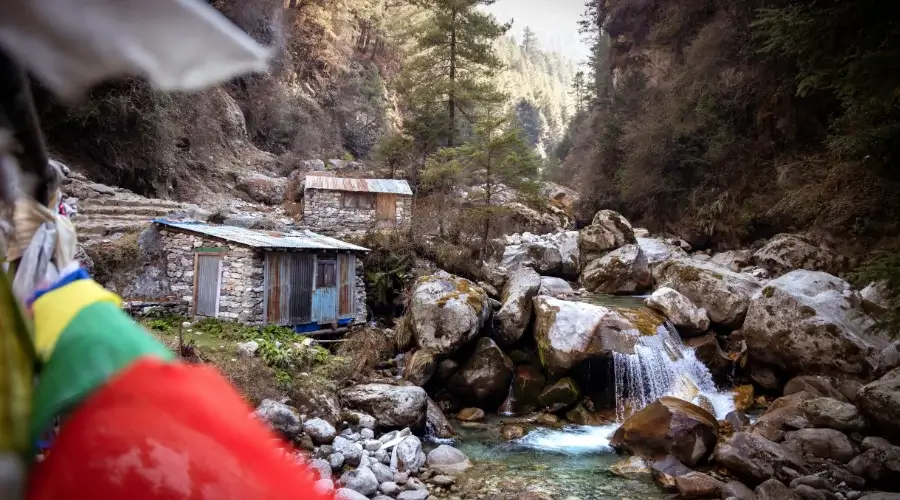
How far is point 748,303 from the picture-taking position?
13.3 m

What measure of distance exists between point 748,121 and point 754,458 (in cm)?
1702

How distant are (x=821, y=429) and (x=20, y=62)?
1050 centimetres

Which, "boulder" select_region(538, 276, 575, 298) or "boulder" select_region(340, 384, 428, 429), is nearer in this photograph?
"boulder" select_region(340, 384, 428, 429)

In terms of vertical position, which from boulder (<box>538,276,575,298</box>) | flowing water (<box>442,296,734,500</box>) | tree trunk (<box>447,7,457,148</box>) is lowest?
flowing water (<box>442,296,734,500</box>)

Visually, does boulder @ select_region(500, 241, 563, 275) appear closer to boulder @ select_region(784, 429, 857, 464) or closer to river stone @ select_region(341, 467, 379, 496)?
boulder @ select_region(784, 429, 857, 464)

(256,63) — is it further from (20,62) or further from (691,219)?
(691,219)

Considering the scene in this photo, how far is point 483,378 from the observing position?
11867 mm

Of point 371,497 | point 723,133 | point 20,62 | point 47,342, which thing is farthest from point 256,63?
point 723,133

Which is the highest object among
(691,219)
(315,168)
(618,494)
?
(315,168)

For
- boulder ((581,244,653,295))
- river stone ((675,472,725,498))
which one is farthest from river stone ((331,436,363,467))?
boulder ((581,244,653,295))

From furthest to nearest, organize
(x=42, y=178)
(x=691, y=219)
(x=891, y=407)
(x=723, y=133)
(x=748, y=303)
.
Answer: (x=691, y=219)
(x=723, y=133)
(x=748, y=303)
(x=891, y=407)
(x=42, y=178)

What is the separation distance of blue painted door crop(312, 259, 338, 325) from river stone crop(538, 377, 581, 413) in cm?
619

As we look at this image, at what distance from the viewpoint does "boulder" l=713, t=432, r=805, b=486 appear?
24.7 feet

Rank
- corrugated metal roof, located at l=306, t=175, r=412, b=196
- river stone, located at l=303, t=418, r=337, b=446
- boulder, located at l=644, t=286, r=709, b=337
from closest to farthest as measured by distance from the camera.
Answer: river stone, located at l=303, t=418, r=337, b=446, boulder, located at l=644, t=286, r=709, b=337, corrugated metal roof, located at l=306, t=175, r=412, b=196
